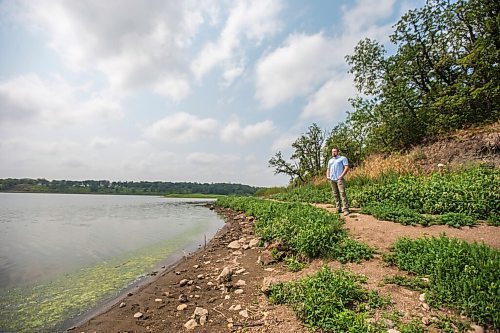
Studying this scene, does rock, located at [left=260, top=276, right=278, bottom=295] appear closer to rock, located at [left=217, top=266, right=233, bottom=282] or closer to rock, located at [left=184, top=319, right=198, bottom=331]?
rock, located at [left=217, top=266, right=233, bottom=282]

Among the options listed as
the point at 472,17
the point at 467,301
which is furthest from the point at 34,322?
the point at 472,17

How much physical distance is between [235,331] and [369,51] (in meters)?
26.3

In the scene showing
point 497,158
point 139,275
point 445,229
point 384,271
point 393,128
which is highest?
point 393,128

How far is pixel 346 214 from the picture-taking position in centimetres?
927

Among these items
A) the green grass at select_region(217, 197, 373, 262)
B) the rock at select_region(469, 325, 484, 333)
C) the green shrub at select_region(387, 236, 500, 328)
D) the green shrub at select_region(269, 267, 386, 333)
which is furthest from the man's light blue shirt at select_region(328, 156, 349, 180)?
the rock at select_region(469, 325, 484, 333)

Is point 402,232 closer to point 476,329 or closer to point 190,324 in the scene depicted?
point 476,329

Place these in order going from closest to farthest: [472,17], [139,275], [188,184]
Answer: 1. [139,275]
2. [472,17]
3. [188,184]

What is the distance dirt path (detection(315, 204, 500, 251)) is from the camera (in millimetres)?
6142

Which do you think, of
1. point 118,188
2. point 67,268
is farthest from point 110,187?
point 67,268

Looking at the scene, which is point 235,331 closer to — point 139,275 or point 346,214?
point 139,275

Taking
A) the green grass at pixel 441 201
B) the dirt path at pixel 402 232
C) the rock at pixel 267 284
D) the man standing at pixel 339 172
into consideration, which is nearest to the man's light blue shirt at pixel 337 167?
the man standing at pixel 339 172

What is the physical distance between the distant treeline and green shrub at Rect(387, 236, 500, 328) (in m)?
96.3

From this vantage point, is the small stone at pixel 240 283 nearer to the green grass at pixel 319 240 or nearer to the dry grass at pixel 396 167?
the green grass at pixel 319 240

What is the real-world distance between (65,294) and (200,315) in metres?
4.26
